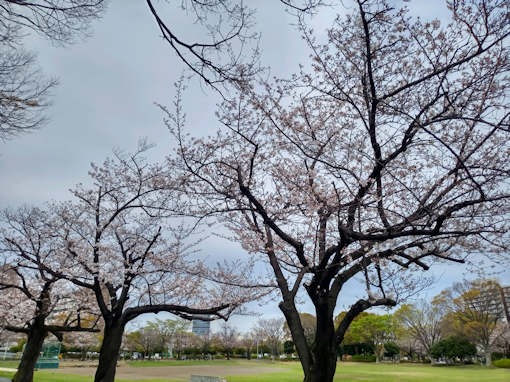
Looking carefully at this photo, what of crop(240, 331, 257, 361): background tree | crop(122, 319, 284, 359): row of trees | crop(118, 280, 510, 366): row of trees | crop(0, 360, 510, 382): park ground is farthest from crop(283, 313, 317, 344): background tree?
crop(0, 360, 510, 382): park ground

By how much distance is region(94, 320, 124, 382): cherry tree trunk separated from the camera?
831cm

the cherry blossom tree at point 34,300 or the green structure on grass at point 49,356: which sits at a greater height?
the cherry blossom tree at point 34,300

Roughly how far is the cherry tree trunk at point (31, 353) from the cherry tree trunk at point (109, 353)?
3.60m

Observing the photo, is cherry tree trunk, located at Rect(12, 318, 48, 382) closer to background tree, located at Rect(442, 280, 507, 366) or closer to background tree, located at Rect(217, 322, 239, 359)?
background tree, located at Rect(442, 280, 507, 366)

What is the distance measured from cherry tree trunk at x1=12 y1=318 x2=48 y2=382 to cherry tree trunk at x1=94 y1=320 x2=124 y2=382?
11.8ft

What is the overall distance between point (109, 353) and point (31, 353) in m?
4.23

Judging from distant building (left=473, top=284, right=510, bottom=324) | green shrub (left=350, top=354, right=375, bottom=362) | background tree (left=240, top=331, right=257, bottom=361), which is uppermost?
distant building (left=473, top=284, right=510, bottom=324)

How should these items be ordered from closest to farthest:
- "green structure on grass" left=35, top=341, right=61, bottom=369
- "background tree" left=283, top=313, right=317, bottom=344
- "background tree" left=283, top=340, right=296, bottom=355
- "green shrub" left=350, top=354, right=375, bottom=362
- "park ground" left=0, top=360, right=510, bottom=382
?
"park ground" left=0, top=360, right=510, bottom=382
"green structure on grass" left=35, top=341, right=61, bottom=369
"background tree" left=283, top=313, right=317, bottom=344
"green shrub" left=350, top=354, right=375, bottom=362
"background tree" left=283, top=340, right=296, bottom=355

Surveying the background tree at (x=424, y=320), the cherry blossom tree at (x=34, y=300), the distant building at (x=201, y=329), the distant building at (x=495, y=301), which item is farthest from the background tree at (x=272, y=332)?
the cherry blossom tree at (x=34, y=300)

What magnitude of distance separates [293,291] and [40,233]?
888cm


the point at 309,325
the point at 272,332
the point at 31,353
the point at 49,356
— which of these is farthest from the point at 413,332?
the point at 31,353

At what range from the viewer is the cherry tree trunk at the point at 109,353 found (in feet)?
27.3

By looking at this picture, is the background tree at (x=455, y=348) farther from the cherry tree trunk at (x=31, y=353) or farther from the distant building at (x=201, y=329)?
the cherry tree trunk at (x=31, y=353)

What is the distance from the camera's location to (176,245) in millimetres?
10570
